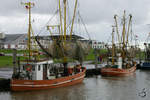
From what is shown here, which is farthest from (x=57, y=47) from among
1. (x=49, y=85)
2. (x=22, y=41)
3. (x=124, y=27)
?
(x=22, y=41)

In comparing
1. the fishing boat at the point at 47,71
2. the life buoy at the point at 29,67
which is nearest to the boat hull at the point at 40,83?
the fishing boat at the point at 47,71

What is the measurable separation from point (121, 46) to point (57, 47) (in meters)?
22.0

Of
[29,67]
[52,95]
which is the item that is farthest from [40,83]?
[52,95]

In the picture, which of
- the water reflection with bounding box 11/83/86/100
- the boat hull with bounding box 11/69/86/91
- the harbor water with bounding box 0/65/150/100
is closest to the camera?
the water reflection with bounding box 11/83/86/100

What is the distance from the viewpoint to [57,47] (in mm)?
33844

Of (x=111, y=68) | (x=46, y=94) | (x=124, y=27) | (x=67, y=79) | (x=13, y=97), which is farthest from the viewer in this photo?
(x=124, y=27)

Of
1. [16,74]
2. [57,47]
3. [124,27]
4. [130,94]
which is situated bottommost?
[130,94]

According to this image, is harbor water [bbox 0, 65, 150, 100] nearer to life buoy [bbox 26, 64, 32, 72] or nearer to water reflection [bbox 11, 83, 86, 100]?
water reflection [bbox 11, 83, 86, 100]

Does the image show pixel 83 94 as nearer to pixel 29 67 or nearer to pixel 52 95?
pixel 52 95

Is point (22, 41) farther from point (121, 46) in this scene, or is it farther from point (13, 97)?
point (13, 97)

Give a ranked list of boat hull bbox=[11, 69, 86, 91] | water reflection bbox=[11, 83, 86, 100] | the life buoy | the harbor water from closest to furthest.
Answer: water reflection bbox=[11, 83, 86, 100], the harbor water, boat hull bbox=[11, 69, 86, 91], the life buoy

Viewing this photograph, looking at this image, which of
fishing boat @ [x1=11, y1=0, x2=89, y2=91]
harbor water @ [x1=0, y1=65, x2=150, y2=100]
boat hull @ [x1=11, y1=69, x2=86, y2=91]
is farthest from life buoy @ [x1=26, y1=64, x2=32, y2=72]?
harbor water @ [x1=0, y1=65, x2=150, y2=100]

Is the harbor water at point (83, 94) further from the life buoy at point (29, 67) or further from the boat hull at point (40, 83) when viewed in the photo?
the life buoy at point (29, 67)

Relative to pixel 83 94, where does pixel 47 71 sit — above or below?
above
